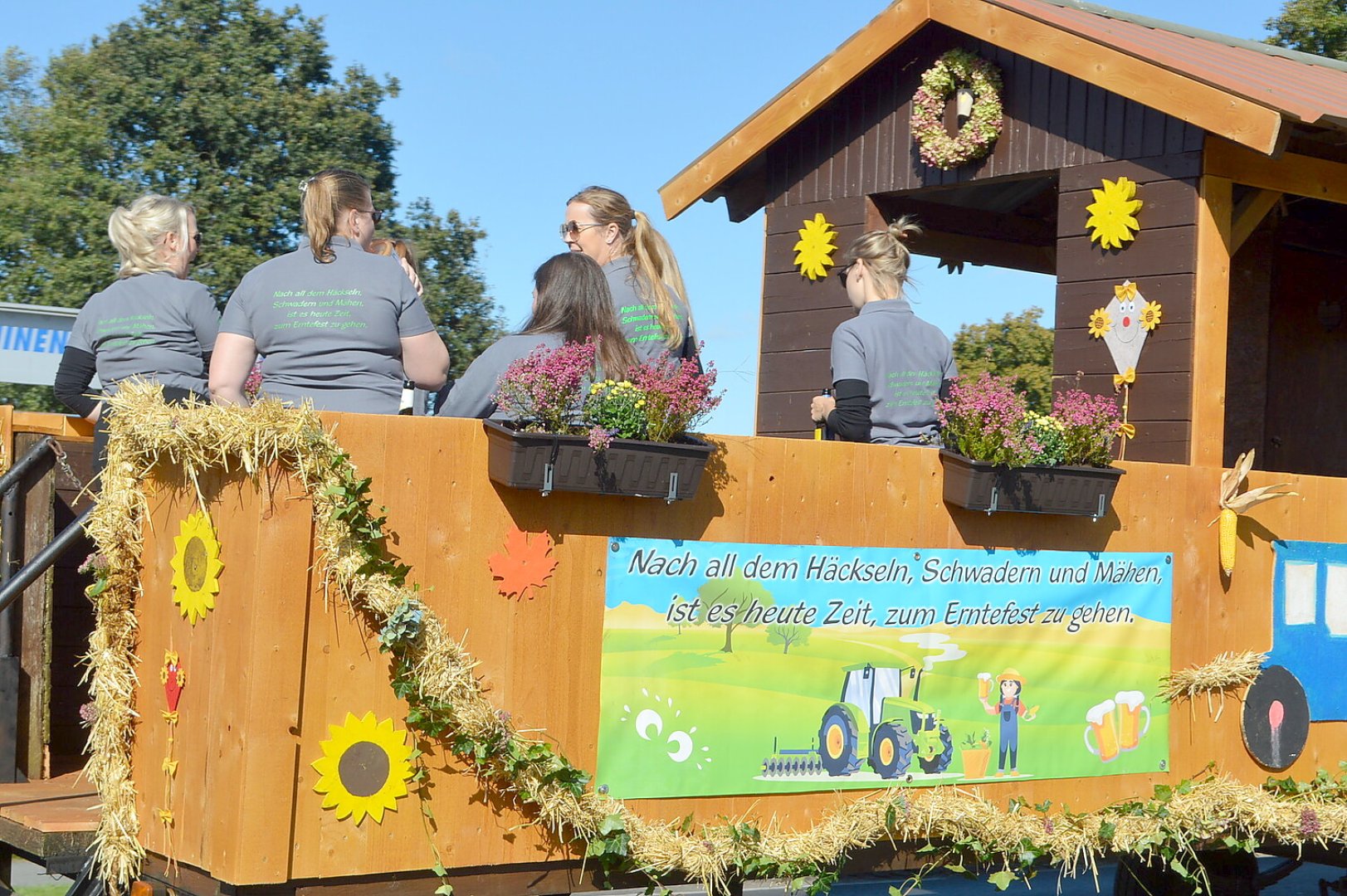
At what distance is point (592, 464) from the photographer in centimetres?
411

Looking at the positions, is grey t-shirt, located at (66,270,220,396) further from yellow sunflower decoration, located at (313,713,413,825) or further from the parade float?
yellow sunflower decoration, located at (313,713,413,825)

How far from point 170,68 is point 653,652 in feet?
74.8

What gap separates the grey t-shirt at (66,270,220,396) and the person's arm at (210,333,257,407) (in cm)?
65

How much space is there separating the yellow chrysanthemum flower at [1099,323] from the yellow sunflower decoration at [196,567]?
4576mm

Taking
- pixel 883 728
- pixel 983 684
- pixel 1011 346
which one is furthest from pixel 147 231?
pixel 1011 346

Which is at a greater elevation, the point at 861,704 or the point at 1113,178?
the point at 1113,178

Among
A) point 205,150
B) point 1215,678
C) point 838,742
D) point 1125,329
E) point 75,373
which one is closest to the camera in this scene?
point 838,742

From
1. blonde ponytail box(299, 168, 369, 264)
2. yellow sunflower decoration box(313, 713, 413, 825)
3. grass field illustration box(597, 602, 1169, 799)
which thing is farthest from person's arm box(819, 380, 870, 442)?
yellow sunflower decoration box(313, 713, 413, 825)

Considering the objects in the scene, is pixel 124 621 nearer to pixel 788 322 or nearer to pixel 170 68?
pixel 788 322

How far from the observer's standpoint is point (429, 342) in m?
4.58

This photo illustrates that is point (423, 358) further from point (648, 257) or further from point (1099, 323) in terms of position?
point (1099, 323)

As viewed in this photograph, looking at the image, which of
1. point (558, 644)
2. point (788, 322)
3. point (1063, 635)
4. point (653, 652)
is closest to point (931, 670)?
point (1063, 635)

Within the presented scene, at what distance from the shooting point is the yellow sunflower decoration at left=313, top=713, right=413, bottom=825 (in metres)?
3.83

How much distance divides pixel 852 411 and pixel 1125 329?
229 cm
